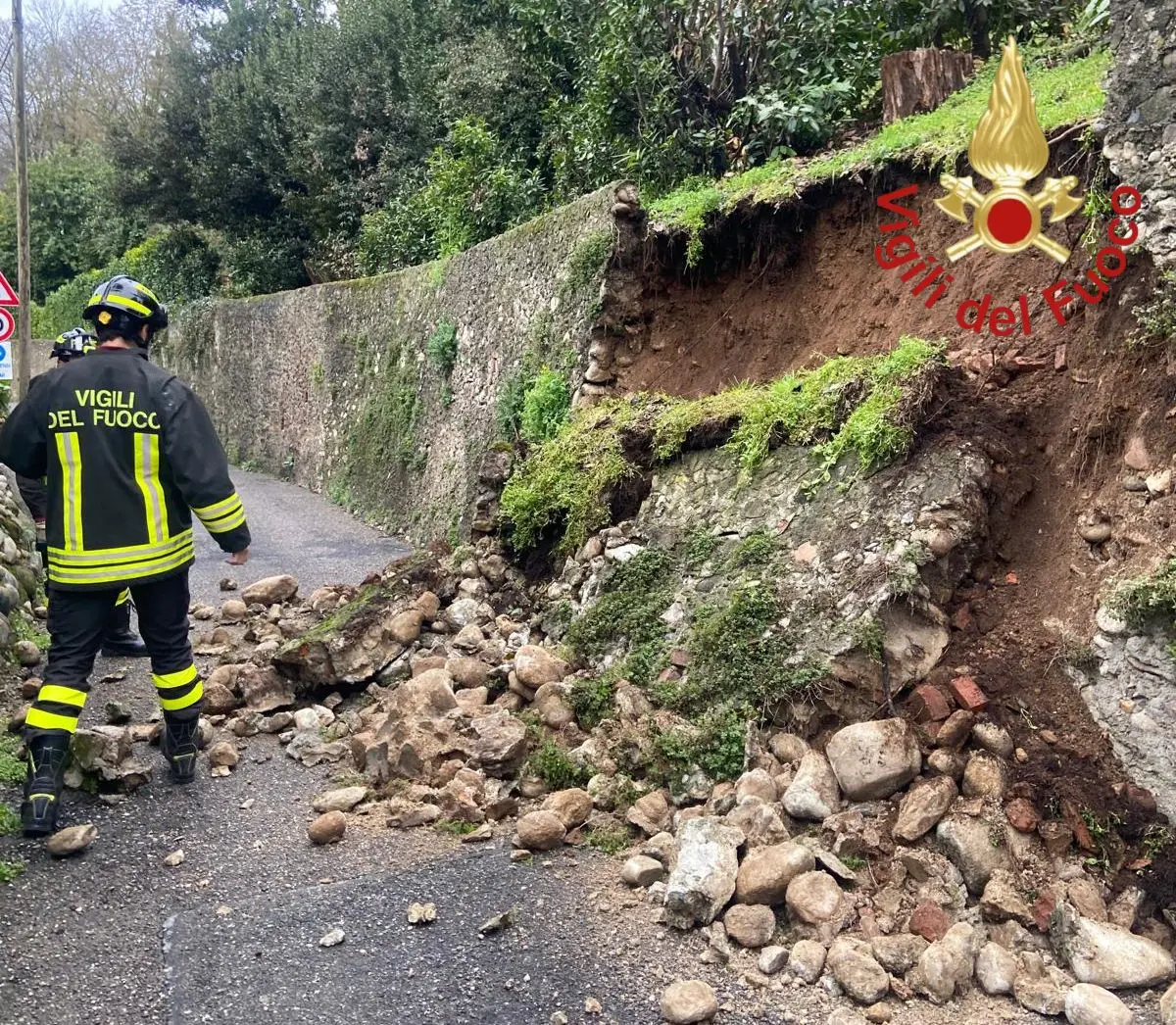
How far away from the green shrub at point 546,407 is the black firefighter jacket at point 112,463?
3615mm

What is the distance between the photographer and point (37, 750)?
403cm

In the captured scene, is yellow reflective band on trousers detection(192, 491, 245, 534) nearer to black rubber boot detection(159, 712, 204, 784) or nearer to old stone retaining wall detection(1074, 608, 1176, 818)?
black rubber boot detection(159, 712, 204, 784)

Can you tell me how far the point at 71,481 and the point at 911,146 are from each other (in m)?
5.01

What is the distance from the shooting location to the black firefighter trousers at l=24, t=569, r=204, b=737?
13.5ft

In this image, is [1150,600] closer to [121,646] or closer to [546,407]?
[546,407]

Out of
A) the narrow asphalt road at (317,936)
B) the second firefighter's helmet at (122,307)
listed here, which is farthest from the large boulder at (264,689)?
the second firefighter's helmet at (122,307)

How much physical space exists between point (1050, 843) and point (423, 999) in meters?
2.16

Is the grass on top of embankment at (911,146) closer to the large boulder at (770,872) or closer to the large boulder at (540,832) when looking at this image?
the large boulder at (770,872)

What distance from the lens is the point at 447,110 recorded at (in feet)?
51.8

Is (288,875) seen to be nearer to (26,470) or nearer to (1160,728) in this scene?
(26,470)

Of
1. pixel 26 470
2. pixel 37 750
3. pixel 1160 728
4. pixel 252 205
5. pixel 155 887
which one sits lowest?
pixel 155 887

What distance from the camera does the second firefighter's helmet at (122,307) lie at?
434 centimetres

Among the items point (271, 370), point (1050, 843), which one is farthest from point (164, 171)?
point (1050, 843)

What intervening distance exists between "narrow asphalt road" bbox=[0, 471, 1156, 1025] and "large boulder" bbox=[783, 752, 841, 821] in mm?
654
